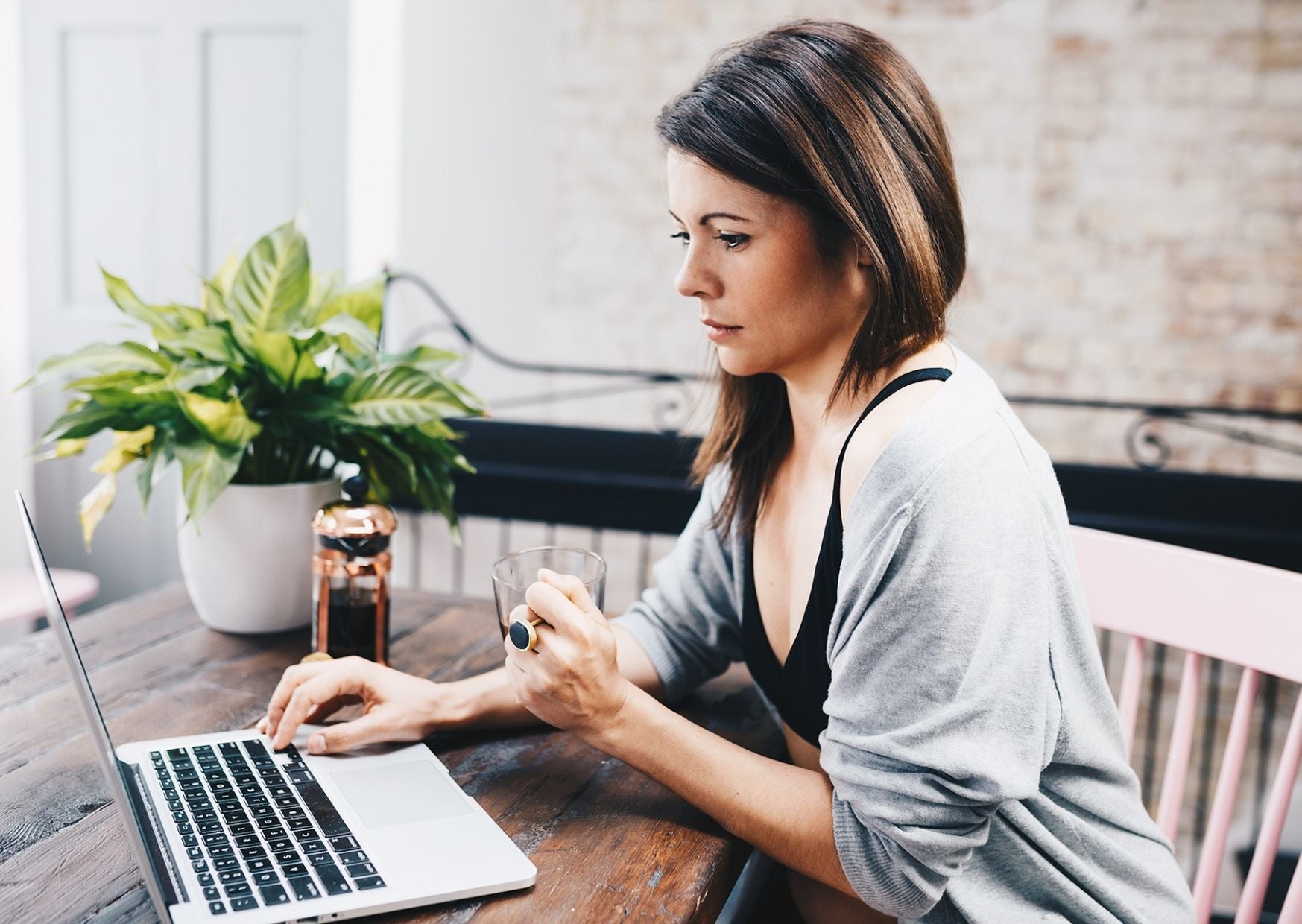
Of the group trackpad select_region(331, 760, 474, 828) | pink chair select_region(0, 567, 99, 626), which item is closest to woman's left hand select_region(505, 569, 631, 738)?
trackpad select_region(331, 760, 474, 828)

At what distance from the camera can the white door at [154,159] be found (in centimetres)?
306

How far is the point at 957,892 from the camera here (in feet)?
2.92

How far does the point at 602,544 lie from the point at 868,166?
10.2 feet

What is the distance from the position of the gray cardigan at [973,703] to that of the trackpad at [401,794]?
324 millimetres

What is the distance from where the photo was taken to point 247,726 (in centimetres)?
105

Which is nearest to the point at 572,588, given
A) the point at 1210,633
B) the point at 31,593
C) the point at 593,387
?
the point at 1210,633

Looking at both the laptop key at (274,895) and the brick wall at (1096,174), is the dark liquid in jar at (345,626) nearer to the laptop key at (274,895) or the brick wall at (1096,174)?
the laptop key at (274,895)

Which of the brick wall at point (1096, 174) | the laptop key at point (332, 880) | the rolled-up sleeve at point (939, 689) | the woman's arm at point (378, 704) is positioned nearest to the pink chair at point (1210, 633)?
the rolled-up sleeve at point (939, 689)

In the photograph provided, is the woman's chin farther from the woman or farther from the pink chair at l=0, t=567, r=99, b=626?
the pink chair at l=0, t=567, r=99, b=626

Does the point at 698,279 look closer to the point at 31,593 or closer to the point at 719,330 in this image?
the point at 719,330

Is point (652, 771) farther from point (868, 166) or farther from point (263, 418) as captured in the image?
point (263, 418)

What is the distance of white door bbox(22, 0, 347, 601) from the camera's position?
3.06 metres

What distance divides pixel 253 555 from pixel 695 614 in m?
0.54


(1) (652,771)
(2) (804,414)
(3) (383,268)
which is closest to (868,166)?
(2) (804,414)
